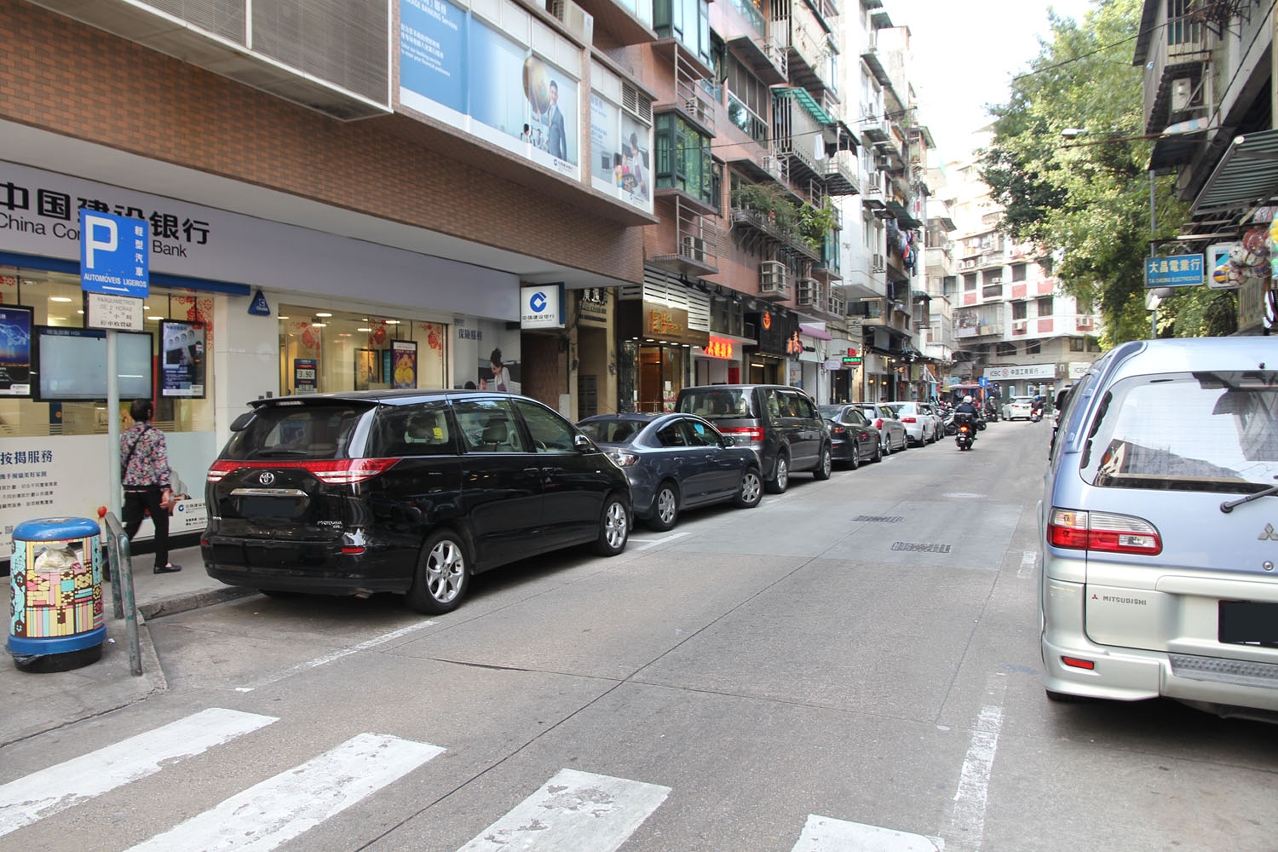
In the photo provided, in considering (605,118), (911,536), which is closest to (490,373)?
(605,118)

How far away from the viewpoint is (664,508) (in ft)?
35.0

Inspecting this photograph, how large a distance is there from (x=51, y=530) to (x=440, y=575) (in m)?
2.63

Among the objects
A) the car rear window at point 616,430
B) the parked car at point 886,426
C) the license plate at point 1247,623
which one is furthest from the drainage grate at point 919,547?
the parked car at point 886,426

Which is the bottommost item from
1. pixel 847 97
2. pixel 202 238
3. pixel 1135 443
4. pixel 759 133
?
pixel 1135 443

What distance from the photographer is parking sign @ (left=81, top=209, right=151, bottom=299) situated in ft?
19.8

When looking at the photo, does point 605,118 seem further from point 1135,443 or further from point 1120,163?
point 1120,163

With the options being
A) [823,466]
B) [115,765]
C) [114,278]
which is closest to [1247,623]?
[115,765]

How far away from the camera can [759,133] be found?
28.6 m

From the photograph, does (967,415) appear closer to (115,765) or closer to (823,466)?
(823,466)

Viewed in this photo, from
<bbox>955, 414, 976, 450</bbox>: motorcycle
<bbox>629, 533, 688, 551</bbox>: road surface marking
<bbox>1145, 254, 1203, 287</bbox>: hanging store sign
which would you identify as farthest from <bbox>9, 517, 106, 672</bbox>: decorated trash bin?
<bbox>955, 414, 976, 450</bbox>: motorcycle

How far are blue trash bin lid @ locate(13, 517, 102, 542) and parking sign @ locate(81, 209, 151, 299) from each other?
1763mm

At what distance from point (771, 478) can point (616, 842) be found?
455 inches

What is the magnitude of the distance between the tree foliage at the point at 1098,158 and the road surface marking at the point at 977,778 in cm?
2160

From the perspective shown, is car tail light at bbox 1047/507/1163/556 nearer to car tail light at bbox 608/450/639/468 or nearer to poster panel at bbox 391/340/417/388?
car tail light at bbox 608/450/639/468
